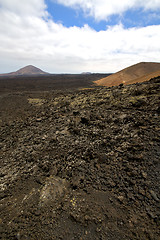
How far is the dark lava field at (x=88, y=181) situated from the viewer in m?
2.96

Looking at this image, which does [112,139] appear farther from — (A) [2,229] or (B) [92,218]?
(A) [2,229]

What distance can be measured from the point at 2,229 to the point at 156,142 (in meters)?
5.66

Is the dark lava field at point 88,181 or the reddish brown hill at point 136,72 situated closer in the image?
the dark lava field at point 88,181

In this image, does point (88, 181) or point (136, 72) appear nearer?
point (88, 181)

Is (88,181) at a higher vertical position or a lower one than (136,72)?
lower

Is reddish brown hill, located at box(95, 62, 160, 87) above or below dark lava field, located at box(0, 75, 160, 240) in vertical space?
above

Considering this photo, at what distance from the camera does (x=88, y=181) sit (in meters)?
4.02

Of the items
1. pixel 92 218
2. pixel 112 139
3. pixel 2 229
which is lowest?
pixel 2 229

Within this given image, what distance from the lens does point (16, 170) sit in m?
5.02

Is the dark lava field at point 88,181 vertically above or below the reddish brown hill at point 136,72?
→ below

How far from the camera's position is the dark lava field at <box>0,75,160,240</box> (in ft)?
9.71

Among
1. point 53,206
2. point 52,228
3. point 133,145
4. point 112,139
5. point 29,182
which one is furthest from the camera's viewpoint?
point 112,139

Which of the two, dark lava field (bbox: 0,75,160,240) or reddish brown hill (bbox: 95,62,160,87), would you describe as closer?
dark lava field (bbox: 0,75,160,240)

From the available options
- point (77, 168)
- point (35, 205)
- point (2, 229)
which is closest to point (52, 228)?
point (35, 205)
